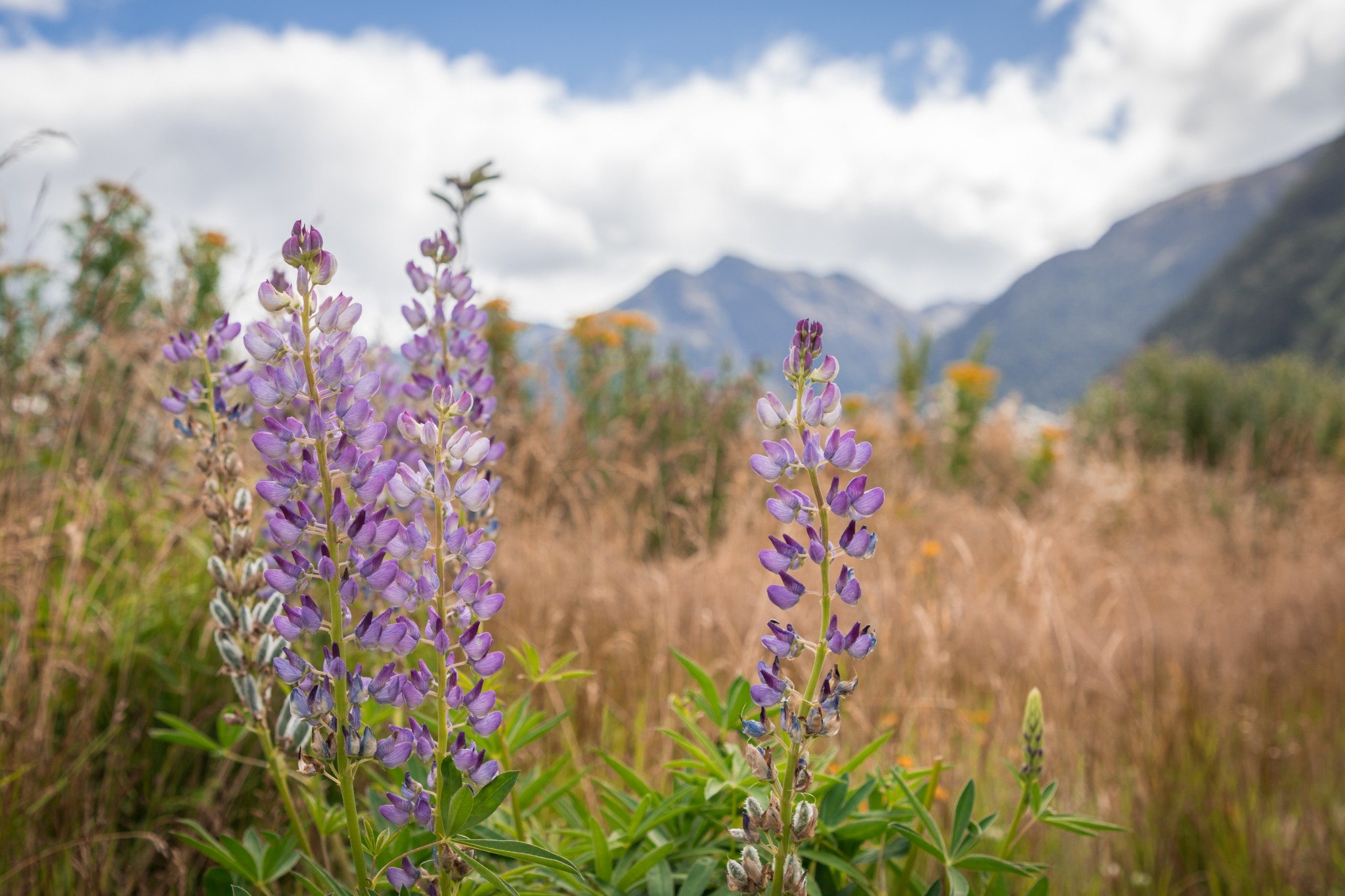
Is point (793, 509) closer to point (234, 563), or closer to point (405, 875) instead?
point (405, 875)

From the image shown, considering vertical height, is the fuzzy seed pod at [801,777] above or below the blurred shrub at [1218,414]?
below

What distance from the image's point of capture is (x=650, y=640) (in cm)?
288

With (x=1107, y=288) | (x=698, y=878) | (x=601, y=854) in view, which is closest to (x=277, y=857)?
(x=601, y=854)

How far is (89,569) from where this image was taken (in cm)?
280

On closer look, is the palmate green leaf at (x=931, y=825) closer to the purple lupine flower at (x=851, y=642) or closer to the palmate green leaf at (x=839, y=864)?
the palmate green leaf at (x=839, y=864)

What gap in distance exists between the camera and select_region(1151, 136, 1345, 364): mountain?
4928 cm

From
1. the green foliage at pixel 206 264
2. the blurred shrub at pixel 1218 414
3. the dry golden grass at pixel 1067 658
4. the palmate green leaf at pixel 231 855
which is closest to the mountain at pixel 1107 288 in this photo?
the blurred shrub at pixel 1218 414

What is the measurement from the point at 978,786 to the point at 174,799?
2138mm

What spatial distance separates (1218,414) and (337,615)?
39.0 feet

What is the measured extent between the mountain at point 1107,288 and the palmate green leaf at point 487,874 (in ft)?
436

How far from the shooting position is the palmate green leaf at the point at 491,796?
2.82 ft

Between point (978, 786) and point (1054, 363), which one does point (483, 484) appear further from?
point (1054, 363)

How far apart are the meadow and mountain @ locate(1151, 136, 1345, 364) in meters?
Answer: 49.4

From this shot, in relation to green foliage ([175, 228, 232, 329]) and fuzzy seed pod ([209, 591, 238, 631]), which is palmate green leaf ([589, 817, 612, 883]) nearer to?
fuzzy seed pod ([209, 591, 238, 631])
